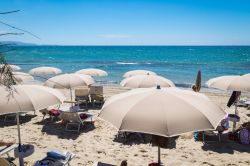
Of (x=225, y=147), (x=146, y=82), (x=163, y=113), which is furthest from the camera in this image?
(x=146, y=82)

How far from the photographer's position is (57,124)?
32.9 ft

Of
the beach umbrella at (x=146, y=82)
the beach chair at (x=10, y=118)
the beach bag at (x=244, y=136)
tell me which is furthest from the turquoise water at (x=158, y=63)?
the beach bag at (x=244, y=136)

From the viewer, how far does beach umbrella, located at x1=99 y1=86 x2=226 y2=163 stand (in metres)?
3.92

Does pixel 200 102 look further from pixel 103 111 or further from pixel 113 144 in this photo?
pixel 113 144

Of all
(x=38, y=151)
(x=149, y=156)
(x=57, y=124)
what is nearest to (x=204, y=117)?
(x=149, y=156)

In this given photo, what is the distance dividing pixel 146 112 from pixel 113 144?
4319mm

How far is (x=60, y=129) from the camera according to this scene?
31.1 ft

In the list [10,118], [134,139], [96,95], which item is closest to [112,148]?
[134,139]

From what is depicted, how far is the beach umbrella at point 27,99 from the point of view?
481cm

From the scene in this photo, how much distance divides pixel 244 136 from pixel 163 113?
17.0 feet

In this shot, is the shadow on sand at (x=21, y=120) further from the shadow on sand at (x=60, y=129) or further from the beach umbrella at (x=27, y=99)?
the beach umbrella at (x=27, y=99)

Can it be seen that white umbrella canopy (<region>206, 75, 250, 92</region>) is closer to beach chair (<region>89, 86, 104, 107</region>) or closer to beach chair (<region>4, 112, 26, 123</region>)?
beach chair (<region>89, 86, 104, 107</region>)

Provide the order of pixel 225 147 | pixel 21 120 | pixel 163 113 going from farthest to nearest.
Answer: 1. pixel 21 120
2. pixel 225 147
3. pixel 163 113

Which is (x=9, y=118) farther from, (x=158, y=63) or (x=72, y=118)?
(x=158, y=63)
